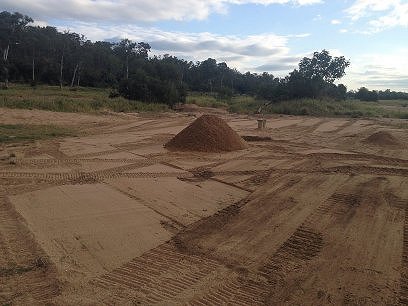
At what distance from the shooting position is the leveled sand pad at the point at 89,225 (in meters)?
5.87

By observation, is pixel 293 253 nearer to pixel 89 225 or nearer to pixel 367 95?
pixel 89 225

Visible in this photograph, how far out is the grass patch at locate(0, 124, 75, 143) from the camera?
1550cm

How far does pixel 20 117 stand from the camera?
68.5ft

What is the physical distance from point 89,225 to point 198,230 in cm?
189

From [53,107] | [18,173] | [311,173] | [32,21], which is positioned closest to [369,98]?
[32,21]

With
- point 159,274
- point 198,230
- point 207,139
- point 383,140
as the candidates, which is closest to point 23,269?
point 159,274

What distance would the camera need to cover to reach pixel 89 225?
277 inches

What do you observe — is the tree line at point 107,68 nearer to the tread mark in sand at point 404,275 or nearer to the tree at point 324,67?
the tree at point 324,67

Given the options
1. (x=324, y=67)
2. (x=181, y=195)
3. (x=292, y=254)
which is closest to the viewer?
(x=292, y=254)

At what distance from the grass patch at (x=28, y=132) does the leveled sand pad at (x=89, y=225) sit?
7376mm

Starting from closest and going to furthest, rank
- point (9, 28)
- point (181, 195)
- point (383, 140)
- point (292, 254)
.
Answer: point (292, 254) < point (181, 195) < point (383, 140) < point (9, 28)

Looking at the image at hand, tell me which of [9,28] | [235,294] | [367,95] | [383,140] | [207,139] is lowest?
[235,294]

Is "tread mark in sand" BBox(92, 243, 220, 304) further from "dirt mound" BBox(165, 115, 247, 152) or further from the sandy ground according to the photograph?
"dirt mound" BBox(165, 115, 247, 152)

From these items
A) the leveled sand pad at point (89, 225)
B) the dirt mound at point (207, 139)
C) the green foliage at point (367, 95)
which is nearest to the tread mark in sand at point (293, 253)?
the leveled sand pad at point (89, 225)
